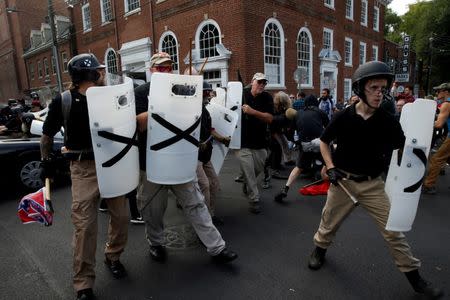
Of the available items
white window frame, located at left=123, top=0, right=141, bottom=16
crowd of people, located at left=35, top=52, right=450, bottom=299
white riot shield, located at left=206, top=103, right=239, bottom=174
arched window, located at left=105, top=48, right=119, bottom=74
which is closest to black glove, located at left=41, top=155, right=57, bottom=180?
crowd of people, located at left=35, top=52, right=450, bottom=299

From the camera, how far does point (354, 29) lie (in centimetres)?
2005

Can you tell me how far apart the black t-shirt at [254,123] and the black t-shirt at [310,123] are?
1483 mm

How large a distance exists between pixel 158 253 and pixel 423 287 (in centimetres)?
229

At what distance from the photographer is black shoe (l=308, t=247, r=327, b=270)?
2.91 metres

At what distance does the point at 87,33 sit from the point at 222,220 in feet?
67.4

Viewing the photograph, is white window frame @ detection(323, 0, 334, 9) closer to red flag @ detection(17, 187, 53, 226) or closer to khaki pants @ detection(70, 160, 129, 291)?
khaki pants @ detection(70, 160, 129, 291)

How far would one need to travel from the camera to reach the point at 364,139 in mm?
2484

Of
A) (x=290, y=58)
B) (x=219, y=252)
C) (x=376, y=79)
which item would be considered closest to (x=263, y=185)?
(x=219, y=252)

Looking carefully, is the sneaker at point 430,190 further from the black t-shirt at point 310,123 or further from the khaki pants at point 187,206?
the khaki pants at point 187,206

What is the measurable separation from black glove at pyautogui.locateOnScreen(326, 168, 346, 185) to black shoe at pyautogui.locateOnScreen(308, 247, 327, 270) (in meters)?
0.75

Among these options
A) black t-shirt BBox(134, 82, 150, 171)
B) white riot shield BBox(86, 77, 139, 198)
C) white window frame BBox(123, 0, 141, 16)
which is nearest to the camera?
white riot shield BBox(86, 77, 139, 198)

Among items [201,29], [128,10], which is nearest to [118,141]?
[201,29]

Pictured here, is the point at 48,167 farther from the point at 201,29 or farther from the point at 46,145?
the point at 201,29

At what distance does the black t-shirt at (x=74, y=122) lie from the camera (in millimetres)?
2420
